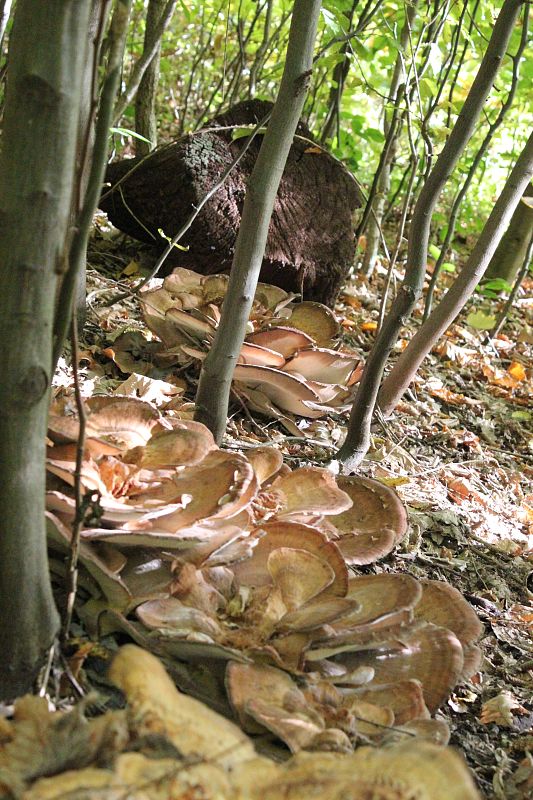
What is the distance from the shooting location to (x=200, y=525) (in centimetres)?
224

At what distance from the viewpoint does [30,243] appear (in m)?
1.57

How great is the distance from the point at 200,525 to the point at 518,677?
1.65 m

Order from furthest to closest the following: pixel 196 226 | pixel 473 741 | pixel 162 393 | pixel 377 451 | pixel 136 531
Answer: pixel 196 226, pixel 377 451, pixel 162 393, pixel 473 741, pixel 136 531

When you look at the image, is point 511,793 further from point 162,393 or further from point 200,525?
point 162,393

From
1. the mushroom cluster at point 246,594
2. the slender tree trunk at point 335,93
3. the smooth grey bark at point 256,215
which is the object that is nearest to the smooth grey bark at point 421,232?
the smooth grey bark at point 256,215

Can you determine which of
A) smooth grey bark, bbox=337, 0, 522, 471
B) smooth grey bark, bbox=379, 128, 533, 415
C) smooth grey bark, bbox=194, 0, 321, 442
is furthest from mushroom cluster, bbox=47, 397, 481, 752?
smooth grey bark, bbox=379, 128, 533, 415

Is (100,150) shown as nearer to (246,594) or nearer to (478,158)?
(246,594)

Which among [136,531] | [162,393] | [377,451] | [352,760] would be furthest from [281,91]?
[352,760]

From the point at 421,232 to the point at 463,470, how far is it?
70.6 inches

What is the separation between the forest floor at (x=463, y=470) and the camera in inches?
106

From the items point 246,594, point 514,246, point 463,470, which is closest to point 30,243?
point 246,594

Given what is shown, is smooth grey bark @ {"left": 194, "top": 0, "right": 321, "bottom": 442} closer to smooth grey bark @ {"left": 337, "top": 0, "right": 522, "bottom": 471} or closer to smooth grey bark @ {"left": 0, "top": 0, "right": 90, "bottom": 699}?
smooth grey bark @ {"left": 337, "top": 0, "right": 522, "bottom": 471}

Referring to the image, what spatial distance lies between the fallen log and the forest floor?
49 centimetres

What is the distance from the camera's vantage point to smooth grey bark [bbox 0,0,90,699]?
151 cm
